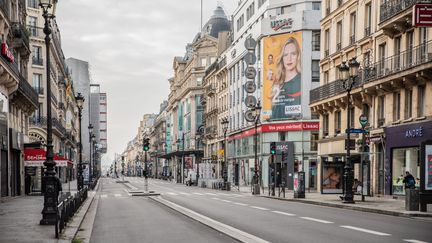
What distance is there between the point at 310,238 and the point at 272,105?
48665mm

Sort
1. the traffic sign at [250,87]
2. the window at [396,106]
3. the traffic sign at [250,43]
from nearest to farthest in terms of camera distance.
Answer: the window at [396,106], the traffic sign at [250,43], the traffic sign at [250,87]

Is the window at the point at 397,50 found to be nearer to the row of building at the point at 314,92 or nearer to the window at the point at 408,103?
the row of building at the point at 314,92

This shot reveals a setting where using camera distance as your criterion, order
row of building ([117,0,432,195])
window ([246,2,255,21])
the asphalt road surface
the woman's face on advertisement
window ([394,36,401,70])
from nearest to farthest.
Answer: the asphalt road surface, row of building ([117,0,432,195]), window ([394,36,401,70]), the woman's face on advertisement, window ([246,2,255,21])

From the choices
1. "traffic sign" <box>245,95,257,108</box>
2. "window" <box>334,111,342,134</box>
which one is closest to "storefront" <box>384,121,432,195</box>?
"window" <box>334,111,342,134</box>

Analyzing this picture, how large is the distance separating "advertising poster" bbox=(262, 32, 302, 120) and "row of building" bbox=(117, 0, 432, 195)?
3.8 inches

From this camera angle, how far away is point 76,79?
152125mm

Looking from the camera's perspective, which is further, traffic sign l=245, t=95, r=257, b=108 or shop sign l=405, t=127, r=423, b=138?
traffic sign l=245, t=95, r=257, b=108

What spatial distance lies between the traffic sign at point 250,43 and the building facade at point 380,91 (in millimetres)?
19876

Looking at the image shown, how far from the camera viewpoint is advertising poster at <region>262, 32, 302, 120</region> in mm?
59625

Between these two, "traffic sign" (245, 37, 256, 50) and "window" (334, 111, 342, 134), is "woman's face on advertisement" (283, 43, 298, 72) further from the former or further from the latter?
"window" (334, 111, 342, 134)

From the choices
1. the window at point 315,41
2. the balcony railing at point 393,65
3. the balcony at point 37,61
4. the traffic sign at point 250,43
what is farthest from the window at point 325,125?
the balcony at point 37,61

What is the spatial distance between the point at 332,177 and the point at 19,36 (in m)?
20.2

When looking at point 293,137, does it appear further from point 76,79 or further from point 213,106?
point 76,79

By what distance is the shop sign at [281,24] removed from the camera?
60094 millimetres
